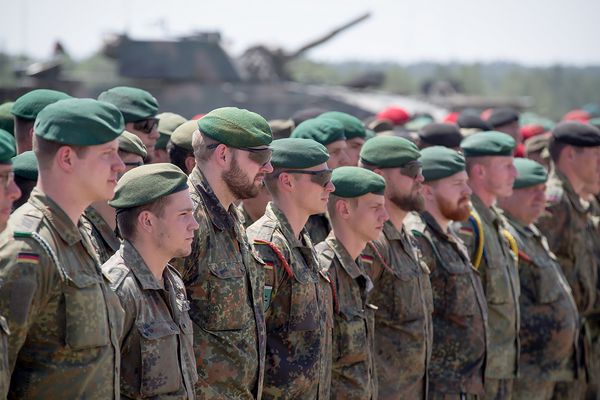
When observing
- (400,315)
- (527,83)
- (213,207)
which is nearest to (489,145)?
(400,315)

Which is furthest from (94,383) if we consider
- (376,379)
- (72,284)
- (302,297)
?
(376,379)

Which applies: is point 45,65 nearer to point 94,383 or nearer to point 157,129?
point 157,129

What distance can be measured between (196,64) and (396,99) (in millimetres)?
4563

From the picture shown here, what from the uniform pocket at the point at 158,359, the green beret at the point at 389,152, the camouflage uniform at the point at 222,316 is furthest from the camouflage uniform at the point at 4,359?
the green beret at the point at 389,152

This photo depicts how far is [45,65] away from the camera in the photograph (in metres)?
14.6

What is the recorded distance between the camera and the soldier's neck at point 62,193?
3625 millimetres

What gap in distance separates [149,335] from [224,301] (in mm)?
662

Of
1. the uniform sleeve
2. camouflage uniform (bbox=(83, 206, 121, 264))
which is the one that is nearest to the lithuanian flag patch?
the uniform sleeve

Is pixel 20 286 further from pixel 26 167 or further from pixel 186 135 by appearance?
pixel 186 135

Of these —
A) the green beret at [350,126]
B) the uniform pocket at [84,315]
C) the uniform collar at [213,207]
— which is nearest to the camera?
the uniform pocket at [84,315]

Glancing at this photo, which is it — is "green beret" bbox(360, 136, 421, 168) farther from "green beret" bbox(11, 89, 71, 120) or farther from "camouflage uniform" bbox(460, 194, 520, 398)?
"green beret" bbox(11, 89, 71, 120)

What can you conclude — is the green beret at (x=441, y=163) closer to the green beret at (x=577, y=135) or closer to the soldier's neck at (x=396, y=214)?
the soldier's neck at (x=396, y=214)

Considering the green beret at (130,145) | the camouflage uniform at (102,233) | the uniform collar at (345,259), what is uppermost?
the green beret at (130,145)

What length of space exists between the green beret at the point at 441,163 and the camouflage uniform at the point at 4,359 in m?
3.83
